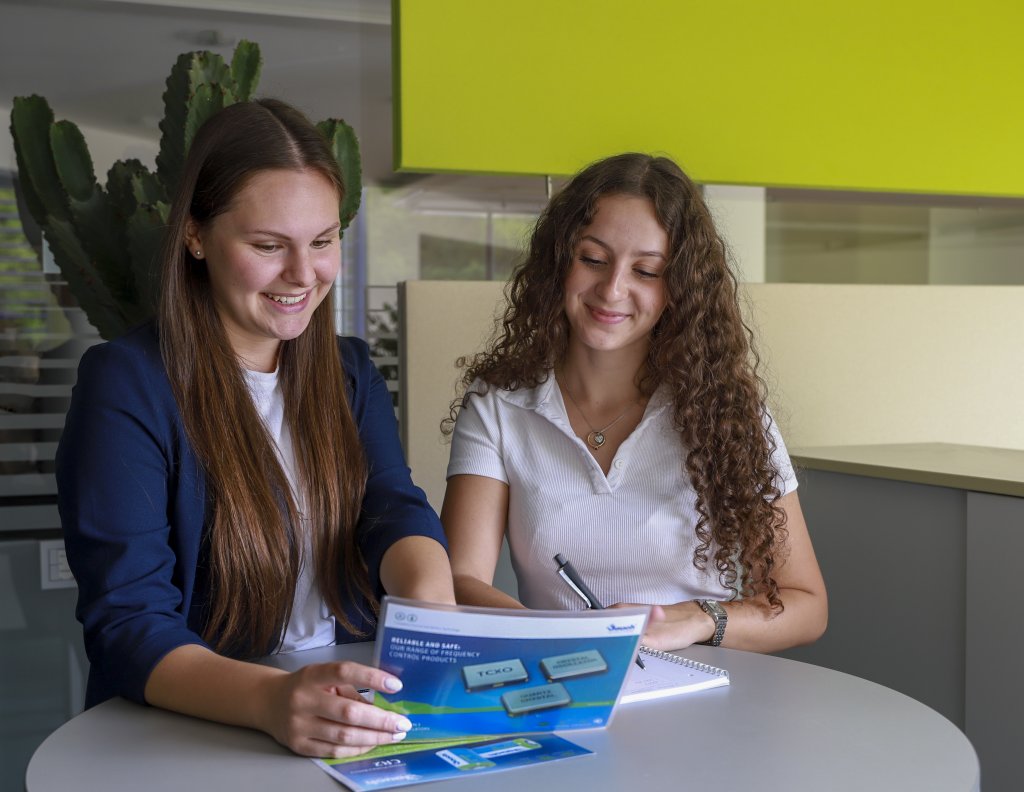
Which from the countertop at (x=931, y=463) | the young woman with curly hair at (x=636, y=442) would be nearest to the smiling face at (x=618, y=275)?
the young woman with curly hair at (x=636, y=442)

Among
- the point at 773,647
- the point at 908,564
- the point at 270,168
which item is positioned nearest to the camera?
the point at 270,168

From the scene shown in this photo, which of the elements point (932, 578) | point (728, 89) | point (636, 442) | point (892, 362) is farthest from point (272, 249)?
point (892, 362)

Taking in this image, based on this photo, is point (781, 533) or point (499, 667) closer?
point (499, 667)

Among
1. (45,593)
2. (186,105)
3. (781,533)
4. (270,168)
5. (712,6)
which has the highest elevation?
(712,6)

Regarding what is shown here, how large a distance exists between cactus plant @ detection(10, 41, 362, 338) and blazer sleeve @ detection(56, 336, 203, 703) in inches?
45.0

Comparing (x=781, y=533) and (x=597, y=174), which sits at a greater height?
(x=597, y=174)

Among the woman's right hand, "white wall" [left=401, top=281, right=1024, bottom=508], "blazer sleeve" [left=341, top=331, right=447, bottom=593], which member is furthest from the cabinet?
the woman's right hand

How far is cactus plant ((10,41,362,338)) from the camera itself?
2504 mm

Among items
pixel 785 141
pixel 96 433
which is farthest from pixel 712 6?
pixel 96 433

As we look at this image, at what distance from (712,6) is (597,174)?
4.48 ft

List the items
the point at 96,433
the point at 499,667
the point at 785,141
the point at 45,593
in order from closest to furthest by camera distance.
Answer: the point at 499,667 → the point at 96,433 → the point at 45,593 → the point at 785,141

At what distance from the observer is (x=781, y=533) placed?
1.78 meters

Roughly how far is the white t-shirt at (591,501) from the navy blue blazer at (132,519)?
1.19 ft

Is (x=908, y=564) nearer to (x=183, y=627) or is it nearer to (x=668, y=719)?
(x=668, y=719)
